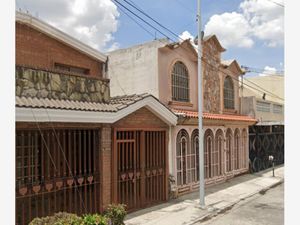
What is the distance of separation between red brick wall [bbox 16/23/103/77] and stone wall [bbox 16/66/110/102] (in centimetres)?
64

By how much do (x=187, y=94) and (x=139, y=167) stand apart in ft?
17.0

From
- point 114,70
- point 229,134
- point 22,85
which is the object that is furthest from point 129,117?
point 229,134

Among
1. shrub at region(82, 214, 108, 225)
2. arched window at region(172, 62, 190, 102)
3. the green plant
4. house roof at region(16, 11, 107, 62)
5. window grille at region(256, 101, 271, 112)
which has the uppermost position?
house roof at region(16, 11, 107, 62)

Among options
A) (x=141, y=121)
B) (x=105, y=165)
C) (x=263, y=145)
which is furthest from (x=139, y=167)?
(x=263, y=145)

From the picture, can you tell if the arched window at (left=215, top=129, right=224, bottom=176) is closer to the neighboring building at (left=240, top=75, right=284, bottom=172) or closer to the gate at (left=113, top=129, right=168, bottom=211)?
the neighboring building at (left=240, top=75, right=284, bottom=172)

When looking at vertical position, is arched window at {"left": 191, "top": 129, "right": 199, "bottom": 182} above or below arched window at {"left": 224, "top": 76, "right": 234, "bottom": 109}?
below

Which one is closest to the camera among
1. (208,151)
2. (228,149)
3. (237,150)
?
(208,151)

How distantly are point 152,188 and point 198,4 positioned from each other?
21.4ft

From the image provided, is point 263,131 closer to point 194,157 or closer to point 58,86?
point 194,157

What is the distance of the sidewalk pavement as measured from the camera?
8828 mm

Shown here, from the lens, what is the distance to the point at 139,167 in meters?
9.92

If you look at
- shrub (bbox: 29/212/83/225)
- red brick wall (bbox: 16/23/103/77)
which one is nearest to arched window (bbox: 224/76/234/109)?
red brick wall (bbox: 16/23/103/77)

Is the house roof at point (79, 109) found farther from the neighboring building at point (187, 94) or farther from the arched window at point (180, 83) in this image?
the arched window at point (180, 83)

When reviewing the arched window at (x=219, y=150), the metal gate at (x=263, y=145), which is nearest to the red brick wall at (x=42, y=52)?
the arched window at (x=219, y=150)
